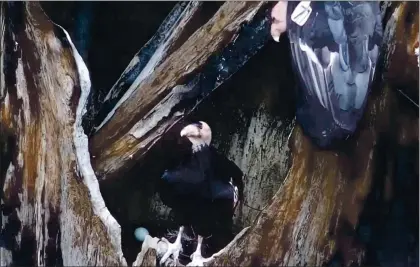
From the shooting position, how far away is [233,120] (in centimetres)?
245

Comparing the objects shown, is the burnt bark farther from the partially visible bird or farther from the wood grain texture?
the wood grain texture

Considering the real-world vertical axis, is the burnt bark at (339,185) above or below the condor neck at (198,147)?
below

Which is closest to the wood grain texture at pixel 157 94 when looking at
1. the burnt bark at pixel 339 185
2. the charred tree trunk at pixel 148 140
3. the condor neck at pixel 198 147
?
the charred tree trunk at pixel 148 140

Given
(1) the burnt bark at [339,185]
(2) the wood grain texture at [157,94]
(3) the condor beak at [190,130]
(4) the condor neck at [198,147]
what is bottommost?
(1) the burnt bark at [339,185]

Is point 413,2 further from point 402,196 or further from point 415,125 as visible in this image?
point 402,196

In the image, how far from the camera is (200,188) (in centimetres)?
243

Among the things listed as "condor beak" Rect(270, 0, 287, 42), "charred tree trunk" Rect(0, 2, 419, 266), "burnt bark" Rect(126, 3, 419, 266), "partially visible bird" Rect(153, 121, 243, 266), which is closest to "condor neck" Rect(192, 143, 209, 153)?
"partially visible bird" Rect(153, 121, 243, 266)

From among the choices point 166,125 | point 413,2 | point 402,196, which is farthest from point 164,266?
point 413,2

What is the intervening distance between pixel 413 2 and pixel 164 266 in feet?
4.25

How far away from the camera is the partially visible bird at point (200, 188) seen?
244 centimetres

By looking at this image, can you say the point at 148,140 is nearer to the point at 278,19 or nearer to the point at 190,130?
the point at 190,130

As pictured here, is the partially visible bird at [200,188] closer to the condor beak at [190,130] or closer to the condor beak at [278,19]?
the condor beak at [190,130]

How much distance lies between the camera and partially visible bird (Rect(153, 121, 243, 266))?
95.9 inches

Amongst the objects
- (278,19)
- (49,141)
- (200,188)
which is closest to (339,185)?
(200,188)
